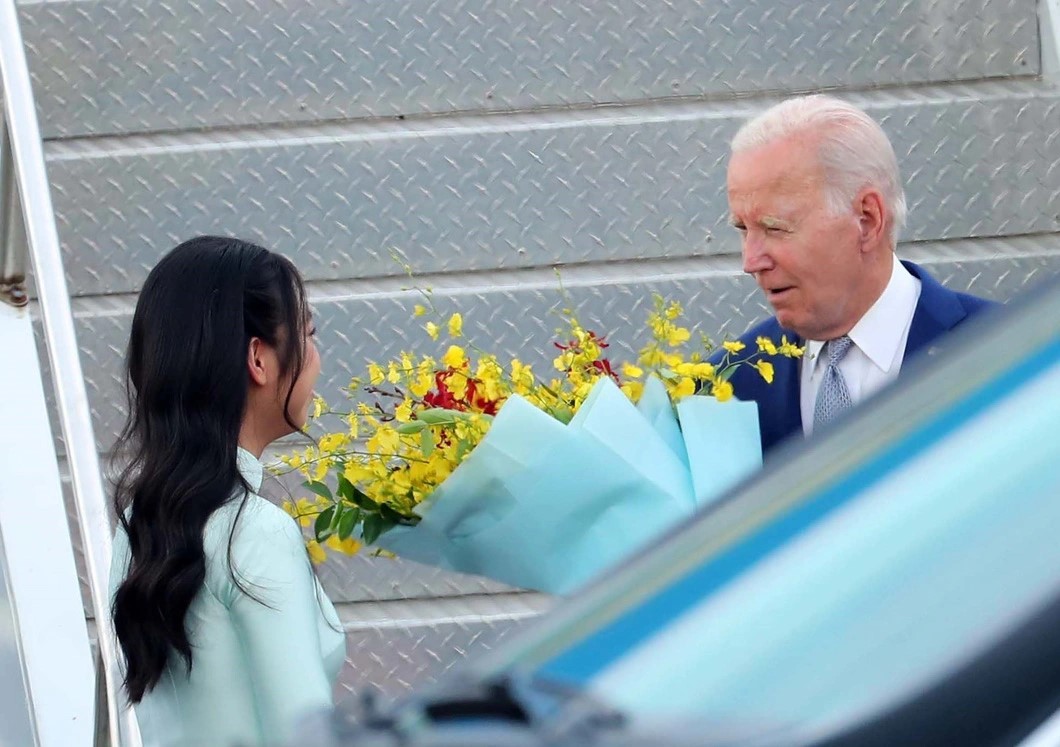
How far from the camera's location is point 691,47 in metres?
4.13

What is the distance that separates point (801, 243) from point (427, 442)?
3.30 feet

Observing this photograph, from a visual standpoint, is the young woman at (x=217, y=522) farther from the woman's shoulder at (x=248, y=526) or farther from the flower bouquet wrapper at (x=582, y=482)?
the flower bouquet wrapper at (x=582, y=482)

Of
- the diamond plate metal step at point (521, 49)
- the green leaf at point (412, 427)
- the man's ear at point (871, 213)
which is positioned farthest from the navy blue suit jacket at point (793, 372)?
the diamond plate metal step at point (521, 49)

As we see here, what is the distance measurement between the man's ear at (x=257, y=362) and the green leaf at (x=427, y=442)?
0.96 ft

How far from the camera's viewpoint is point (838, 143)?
2826mm

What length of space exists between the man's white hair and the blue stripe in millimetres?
1813

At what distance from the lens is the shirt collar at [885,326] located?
2752 millimetres

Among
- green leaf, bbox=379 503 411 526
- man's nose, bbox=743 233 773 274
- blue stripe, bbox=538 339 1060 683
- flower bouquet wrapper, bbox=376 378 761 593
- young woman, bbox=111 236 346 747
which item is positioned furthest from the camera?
man's nose, bbox=743 233 773 274

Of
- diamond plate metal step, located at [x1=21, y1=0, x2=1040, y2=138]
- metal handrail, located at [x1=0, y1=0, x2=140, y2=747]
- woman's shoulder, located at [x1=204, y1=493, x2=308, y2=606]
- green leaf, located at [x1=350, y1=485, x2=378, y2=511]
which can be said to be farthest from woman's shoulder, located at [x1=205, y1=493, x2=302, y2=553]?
diamond plate metal step, located at [x1=21, y1=0, x2=1040, y2=138]

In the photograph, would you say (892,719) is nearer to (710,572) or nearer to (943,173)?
(710,572)

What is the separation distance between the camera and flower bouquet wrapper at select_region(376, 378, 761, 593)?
1.91 meters

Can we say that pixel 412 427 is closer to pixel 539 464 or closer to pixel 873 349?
pixel 539 464

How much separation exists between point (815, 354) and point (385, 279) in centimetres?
168

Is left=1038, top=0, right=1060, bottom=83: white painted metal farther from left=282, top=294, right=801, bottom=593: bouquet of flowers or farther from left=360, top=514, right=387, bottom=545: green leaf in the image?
left=360, top=514, right=387, bottom=545: green leaf
